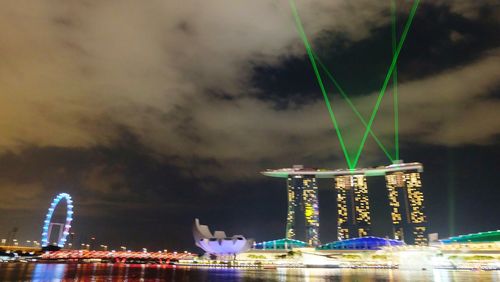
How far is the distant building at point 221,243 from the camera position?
16412cm

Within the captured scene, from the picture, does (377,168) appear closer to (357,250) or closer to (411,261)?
(357,250)

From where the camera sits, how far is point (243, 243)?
165 m

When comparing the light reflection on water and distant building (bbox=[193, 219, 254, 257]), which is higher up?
distant building (bbox=[193, 219, 254, 257])

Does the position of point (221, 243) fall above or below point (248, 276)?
above

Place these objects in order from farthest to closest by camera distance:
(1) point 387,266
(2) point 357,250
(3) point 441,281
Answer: (2) point 357,250, (1) point 387,266, (3) point 441,281

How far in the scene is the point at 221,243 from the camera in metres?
166

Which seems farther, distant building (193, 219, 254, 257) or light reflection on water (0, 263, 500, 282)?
distant building (193, 219, 254, 257)

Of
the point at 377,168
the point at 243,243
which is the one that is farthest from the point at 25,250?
the point at 377,168

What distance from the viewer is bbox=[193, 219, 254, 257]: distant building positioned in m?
164

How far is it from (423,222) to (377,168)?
3403cm

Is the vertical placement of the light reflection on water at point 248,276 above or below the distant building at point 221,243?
below

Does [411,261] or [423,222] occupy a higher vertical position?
[423,222]

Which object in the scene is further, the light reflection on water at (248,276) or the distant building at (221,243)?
the distant building at (221,243)

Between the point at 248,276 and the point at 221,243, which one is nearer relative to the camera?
the point at 248,276
